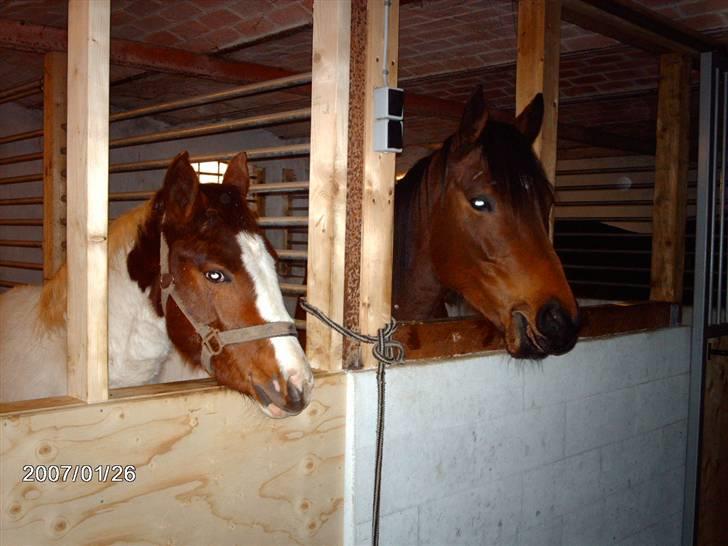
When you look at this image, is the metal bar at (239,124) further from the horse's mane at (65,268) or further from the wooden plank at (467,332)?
the wooden plank at (467,332)

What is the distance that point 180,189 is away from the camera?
183 cm

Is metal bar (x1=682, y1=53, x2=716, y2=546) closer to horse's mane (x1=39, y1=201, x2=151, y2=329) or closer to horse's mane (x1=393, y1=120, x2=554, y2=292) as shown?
horse's mane (x1=393, y1=120, x2=554, y2=292)

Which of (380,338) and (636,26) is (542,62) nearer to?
(636,26)

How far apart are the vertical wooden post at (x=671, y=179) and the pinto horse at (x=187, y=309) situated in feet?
7.42

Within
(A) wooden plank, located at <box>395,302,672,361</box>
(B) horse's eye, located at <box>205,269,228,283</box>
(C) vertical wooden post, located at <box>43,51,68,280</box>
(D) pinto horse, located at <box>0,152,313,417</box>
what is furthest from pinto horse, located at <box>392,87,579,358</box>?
(C) vertical wooden post, located at <box>43,51,68,280</box>

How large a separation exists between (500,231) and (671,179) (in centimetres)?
164

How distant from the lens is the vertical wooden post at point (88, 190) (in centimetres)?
138

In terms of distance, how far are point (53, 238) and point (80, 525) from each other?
2708 mm

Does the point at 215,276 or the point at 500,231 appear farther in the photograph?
the point at 500,231

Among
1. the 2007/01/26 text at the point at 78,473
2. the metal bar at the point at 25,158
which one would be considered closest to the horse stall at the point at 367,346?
the 2007/01/26 text at the point at 78,473

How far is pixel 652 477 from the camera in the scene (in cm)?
311

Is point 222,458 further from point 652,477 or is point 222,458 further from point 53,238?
point 53,238

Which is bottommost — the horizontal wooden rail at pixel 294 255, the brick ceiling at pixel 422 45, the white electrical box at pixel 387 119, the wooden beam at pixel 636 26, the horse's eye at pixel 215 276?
the horse's eye at pixel 215 276

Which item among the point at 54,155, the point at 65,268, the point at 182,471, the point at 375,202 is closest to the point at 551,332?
the point at 375,202
